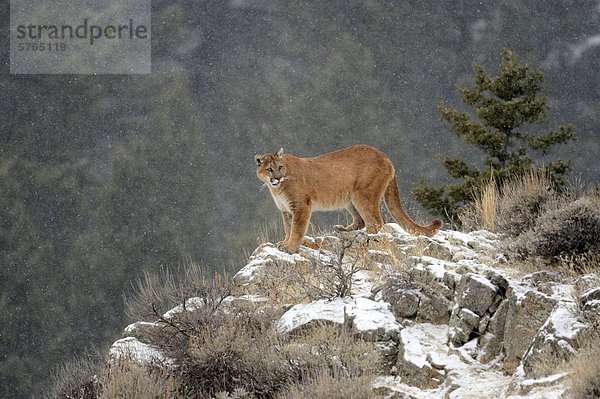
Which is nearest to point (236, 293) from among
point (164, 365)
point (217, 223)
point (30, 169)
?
point (164, 365)

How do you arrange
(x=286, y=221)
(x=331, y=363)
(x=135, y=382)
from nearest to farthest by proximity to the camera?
1. (x=331, y=363)
2. (x=135, y=382)
3. (x=286, y=221)

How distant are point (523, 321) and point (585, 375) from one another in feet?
4.89

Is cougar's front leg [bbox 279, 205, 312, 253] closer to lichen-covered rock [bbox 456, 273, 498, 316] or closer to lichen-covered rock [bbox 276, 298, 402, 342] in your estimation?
lichen-covered rock [bbox 276, 298, 402, 342]

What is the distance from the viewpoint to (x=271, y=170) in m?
12.2

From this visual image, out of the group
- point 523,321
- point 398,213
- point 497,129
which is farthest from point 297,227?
point 497,129

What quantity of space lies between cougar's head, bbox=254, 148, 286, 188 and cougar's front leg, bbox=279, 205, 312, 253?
51 centimetres

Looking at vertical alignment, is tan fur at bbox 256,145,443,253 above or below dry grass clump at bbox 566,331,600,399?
above

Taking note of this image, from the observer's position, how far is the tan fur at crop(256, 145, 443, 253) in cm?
1228

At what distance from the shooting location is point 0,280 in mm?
56688

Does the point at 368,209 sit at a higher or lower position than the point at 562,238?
lower

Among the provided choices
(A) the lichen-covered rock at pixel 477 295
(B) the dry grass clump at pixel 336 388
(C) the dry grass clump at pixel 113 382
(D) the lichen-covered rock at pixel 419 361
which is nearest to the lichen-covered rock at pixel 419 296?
(D) the lichen-covered rock at pixel 419 361

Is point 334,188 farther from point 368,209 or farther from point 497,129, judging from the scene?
point 497,129

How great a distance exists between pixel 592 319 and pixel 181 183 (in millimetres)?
54369

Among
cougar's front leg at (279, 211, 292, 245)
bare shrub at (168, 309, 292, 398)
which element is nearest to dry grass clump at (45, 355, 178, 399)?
bare shrub at (168, 309, 292, 398)
